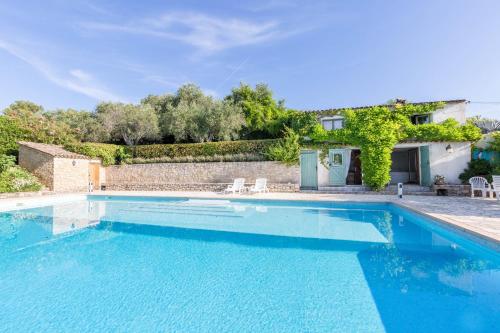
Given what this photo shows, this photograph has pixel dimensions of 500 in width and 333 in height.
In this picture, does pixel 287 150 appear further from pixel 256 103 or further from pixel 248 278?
pixel 256 103

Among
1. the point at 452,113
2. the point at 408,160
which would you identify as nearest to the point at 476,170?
the point at 452,113

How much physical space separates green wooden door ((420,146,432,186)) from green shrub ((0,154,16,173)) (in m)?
24.6

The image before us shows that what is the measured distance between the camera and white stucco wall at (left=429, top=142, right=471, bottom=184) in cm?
1330

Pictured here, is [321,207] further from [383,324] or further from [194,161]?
[194,161]

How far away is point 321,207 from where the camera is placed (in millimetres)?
10414

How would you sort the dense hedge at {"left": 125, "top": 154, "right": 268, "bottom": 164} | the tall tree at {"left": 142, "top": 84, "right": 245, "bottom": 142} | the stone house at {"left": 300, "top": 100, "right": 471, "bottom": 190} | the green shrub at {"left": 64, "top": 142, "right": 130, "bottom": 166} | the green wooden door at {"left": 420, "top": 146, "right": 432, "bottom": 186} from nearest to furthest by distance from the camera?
Answer: the stone house at {"left": 300, "top": 100, "right": 471, "bottom": 190} → the green wooden door at {"left": 420, "top": 146, "right": 432, "bottom": 186} → the dense hedge at {"left": 125, "top": 154, "right": 268, "bottom": 164} → the green shrub at {"left": 64, "top": 142, "right": 130, "bottom": 166} → the tall tree at {"left": 142, "top": 84, "right": 245, "bottom": 142}

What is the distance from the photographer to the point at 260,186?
14.2 metres

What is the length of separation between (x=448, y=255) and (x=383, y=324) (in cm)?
316

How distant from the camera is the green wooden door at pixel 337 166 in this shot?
588 inches

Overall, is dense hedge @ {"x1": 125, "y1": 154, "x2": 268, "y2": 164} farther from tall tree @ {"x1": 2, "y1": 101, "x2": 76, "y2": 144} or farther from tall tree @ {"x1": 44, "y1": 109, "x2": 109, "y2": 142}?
tall tree @ {"x1": 2, "y1": 101, "x2": 76, "y2": 144}

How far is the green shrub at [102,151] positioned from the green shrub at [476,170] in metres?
21.3

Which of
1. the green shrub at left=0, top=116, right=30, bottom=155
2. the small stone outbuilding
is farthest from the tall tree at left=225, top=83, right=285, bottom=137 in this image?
the green shrub at left=0, top=116, right=30, bottom=155

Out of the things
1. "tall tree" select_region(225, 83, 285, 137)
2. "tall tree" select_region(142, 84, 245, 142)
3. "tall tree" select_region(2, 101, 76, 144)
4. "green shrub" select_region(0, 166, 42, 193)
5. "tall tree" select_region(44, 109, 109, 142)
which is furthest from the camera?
"tall tree" select_region(225, 83, 285, 137)

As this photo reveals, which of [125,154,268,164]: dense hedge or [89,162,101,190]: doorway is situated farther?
[89,162,101,190]: doorway
